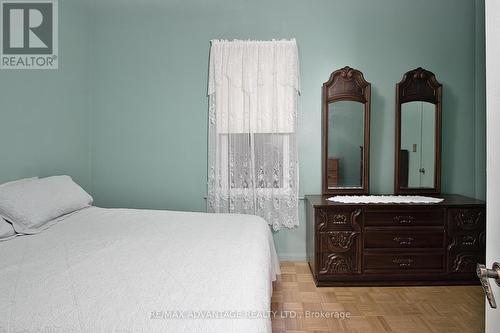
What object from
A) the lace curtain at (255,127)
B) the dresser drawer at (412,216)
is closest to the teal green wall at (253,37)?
the lace curtain at (255,127)

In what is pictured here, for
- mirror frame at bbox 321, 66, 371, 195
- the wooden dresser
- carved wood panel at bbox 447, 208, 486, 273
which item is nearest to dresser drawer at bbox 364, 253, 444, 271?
the wooden dresser

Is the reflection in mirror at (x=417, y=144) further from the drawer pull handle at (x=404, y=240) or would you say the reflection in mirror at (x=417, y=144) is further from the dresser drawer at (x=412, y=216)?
the drawer pull handle at (x=404, y=240)

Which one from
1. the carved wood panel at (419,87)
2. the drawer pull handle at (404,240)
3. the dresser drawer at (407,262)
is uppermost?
the carved wood panel at (419,87)

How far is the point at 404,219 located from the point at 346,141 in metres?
0.90

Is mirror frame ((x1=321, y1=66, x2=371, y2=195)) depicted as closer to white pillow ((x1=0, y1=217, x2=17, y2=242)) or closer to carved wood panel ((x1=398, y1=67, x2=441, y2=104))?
carved wood panel ((x1=398, y1=67, x2=441, y2=104))

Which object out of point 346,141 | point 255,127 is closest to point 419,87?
point 346,141

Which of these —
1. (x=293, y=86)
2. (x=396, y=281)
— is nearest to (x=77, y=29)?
(x=293, y=86)

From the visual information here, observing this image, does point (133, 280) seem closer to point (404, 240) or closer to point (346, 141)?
point (404, 240)

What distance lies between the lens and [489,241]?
3.06 ft

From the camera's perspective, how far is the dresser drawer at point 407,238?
10.5ft

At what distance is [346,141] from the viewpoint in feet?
11.8

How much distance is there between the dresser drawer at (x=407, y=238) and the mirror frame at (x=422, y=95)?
1.81 feet

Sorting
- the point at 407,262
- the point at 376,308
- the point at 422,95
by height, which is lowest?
the point at 376,308

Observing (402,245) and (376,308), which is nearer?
(376,308)
